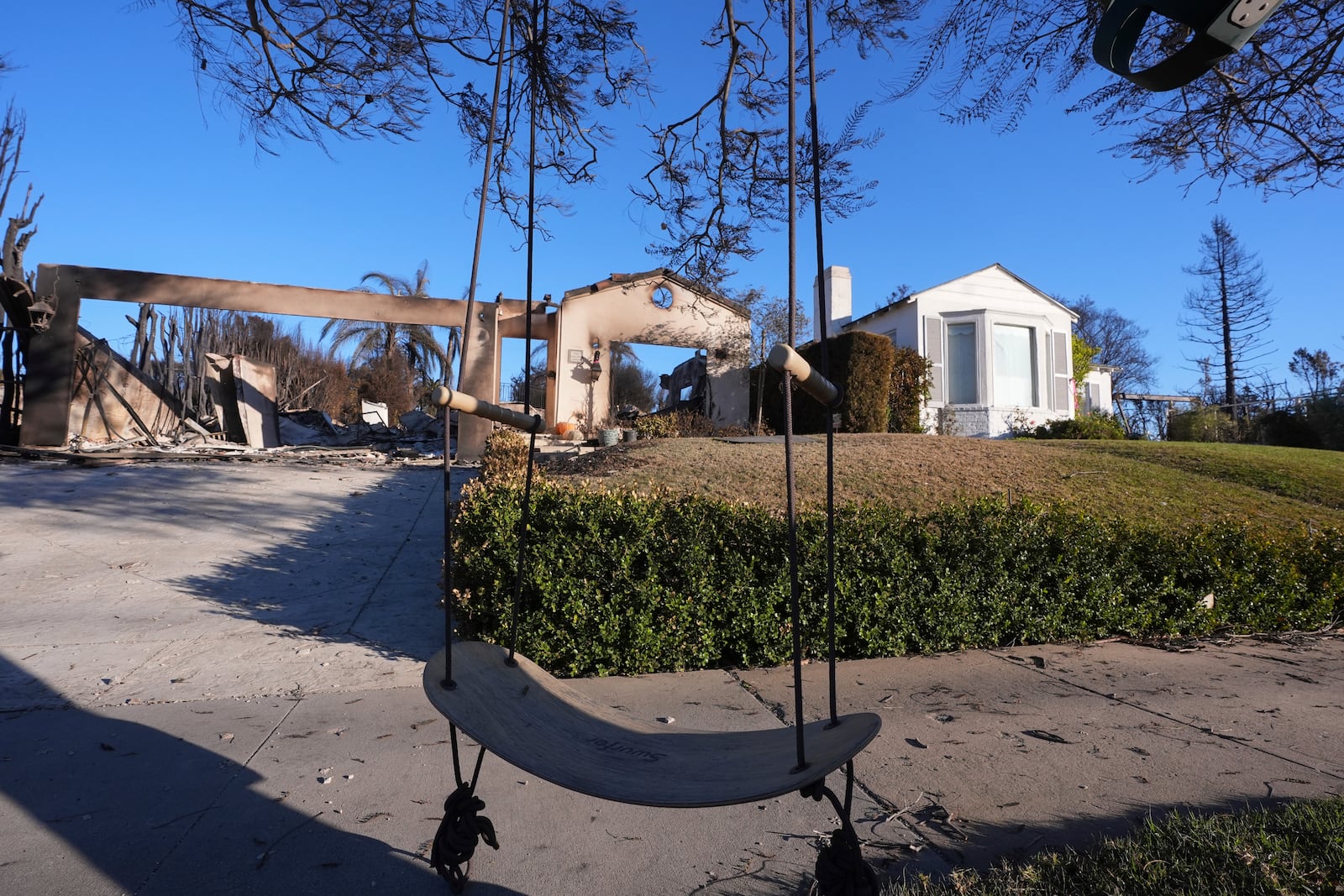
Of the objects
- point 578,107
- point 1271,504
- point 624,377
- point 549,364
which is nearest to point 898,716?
point 578,107

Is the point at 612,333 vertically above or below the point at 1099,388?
above

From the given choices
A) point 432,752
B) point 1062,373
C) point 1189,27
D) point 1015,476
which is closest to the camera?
point 1189,27

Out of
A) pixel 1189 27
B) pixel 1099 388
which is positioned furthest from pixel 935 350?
pixel 1189 27

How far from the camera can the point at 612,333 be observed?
1501 cm

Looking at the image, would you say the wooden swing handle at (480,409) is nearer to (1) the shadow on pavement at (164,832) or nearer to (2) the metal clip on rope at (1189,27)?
(1) the shadow on pavement at (164,832)

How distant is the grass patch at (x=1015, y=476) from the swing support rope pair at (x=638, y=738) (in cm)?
387

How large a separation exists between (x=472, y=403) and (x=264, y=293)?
1353 centimetres

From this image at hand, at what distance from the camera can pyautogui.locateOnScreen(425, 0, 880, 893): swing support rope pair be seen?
5.03 feet

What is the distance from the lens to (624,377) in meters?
31.0

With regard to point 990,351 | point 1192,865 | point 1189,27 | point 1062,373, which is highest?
point 990,351

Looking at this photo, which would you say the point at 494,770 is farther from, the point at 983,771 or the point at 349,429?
the point at 349,429

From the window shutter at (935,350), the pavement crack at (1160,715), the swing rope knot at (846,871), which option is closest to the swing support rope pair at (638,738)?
the swing rope knot at (846,871)

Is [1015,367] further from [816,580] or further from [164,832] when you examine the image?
[164,832]

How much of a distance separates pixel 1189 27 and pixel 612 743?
2.34 metres
